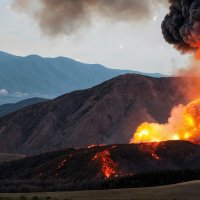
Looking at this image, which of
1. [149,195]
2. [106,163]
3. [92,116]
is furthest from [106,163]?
[92,116]

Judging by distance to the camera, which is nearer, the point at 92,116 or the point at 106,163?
the point at 106,163

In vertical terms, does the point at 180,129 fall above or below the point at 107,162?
above

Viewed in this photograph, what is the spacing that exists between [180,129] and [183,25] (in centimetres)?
3352

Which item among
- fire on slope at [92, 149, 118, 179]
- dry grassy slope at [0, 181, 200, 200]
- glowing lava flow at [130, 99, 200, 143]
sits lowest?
dry grassy slope at [0, 181, 200, 200]

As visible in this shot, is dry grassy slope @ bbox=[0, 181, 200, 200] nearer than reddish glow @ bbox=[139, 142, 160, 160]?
Yes

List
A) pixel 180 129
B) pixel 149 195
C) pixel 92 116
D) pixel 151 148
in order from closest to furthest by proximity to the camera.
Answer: pixel 149 195, pixel 151 148, pixel 180 129, pixel 92 116

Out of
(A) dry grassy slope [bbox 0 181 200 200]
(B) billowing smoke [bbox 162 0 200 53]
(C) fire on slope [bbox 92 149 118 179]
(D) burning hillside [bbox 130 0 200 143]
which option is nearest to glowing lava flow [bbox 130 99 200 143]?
(D) burning hillside [bbox 130 0 200 143]

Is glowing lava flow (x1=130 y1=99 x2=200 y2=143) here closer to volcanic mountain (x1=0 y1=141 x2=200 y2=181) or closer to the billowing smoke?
volcanic mountain (x1=0 y1=141 x2=200 y2=181)

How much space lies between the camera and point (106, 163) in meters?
91.4

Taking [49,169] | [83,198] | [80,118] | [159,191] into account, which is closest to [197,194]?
[159,191]

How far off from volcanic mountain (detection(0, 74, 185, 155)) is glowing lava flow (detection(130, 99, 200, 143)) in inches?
898

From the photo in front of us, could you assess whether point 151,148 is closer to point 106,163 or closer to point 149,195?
point 106,163

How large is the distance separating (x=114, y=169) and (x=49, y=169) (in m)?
12.1

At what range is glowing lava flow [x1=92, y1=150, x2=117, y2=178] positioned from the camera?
8762cm
